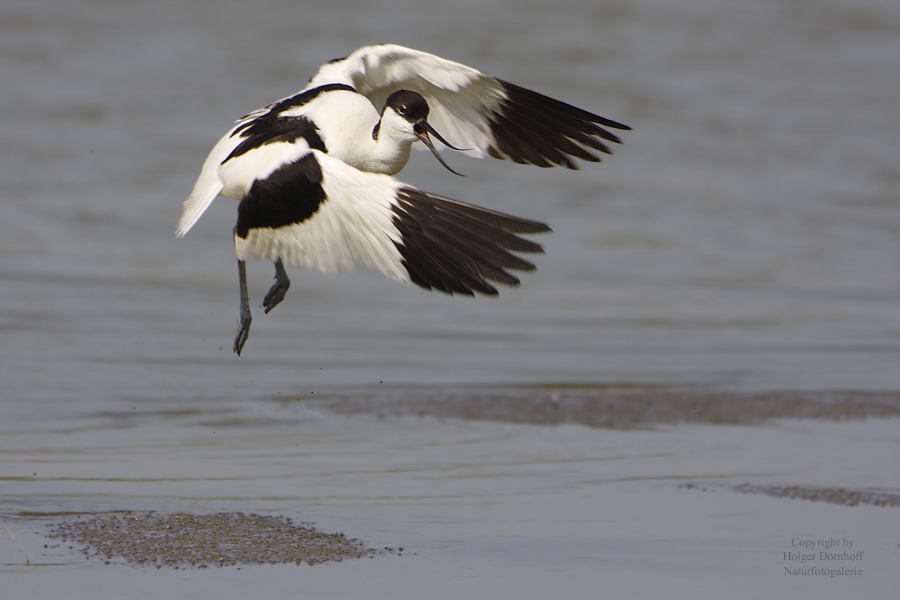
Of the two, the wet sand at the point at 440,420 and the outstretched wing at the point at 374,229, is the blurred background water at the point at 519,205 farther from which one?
the outstretched wing at the point at 374,229

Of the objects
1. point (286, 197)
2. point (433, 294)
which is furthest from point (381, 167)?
point (433, 294)

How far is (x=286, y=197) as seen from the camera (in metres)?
4.90

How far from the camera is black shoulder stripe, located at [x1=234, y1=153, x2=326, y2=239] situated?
16.0ft

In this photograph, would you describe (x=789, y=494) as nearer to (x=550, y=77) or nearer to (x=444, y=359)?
(x=444, y=359)

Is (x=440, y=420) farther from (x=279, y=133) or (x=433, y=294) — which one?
(x=433, y=294)

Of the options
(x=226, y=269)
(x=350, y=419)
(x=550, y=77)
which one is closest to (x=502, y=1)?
(x=550, y=77)

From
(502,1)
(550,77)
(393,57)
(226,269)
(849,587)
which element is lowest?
(849,587)

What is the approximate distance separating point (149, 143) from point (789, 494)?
9.24 metres

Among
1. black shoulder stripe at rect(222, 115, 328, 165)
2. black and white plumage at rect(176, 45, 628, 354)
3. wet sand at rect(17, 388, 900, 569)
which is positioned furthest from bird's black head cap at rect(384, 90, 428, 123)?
wet sand at rect(17, 388, 900, 569)

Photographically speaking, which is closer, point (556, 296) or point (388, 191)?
point (388, 191)

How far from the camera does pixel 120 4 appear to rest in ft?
59.7

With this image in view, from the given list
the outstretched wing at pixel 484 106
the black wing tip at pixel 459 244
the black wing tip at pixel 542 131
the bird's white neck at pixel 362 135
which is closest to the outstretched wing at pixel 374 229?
the black wing tip at pixel 459 244

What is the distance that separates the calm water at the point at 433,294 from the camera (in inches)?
235

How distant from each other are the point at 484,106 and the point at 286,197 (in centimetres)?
139
